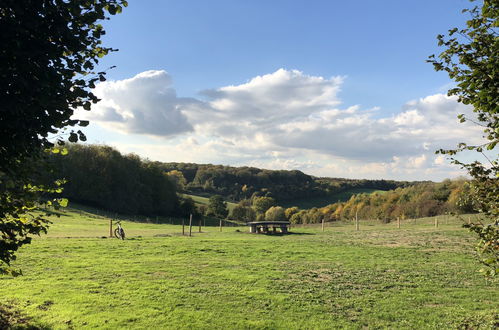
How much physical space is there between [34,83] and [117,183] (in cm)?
7407

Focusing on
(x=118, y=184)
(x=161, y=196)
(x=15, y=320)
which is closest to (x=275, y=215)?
(x=161, y=196)

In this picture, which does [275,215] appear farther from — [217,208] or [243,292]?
[243,292]

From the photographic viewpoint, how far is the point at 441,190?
64875 millimetres

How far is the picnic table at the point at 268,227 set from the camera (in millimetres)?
38469

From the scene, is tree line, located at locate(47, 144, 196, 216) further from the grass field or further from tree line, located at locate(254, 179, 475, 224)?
the grass field

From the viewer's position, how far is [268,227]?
129 ft

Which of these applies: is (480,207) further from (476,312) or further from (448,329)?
(476,312)

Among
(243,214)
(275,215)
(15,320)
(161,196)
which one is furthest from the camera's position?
(243,214)

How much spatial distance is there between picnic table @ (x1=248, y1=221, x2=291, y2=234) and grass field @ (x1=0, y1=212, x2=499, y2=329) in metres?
20.4

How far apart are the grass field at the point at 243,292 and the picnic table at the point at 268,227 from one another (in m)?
20.4

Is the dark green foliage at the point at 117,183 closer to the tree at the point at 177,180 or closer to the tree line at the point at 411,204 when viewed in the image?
the tree at the point at 177,180

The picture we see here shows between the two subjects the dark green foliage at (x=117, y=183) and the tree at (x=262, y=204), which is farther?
the tree at (x=262, y=204)

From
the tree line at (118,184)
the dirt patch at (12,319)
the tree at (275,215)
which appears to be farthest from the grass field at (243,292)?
the tree at (275,215)

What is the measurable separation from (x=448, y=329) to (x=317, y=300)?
3.21 m
